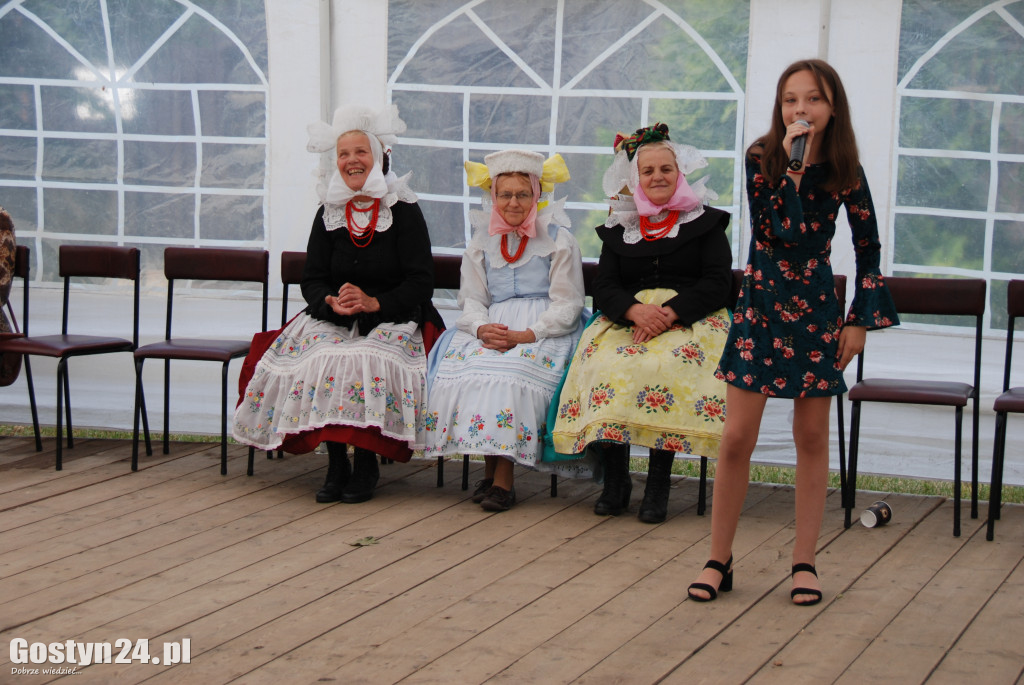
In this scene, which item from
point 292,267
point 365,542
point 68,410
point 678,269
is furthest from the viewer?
point 68,410

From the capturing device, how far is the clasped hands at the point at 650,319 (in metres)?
4.41

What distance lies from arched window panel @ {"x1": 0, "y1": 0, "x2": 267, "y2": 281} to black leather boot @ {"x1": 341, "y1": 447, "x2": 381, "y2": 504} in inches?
52.9

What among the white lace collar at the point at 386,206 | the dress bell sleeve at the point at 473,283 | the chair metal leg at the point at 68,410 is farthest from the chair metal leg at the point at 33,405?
the dress bell sleeve at the point at 473,283

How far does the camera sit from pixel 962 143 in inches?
188

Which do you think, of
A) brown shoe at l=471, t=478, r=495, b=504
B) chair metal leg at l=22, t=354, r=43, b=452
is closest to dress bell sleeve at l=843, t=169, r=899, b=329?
brown shoe at l=471, t=478, r=495, b=504

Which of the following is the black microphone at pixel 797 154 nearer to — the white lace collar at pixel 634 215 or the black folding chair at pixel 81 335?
the white lace collar at pixel 634 215

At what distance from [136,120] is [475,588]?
3126 millimetres

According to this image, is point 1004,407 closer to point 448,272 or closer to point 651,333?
point 651,333

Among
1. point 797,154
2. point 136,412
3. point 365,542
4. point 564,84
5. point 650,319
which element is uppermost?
point 564,84

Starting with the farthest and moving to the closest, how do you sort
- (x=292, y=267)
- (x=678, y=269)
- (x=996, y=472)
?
(x=292, y=267)
(x=678, y=269)
(x=996, y=472)

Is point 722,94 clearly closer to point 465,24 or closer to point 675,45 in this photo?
point 675,45

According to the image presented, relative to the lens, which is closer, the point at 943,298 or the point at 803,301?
the point at 803,301

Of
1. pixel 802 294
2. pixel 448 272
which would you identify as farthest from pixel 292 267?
pixel 802 294

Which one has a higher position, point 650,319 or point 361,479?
point 650,319
